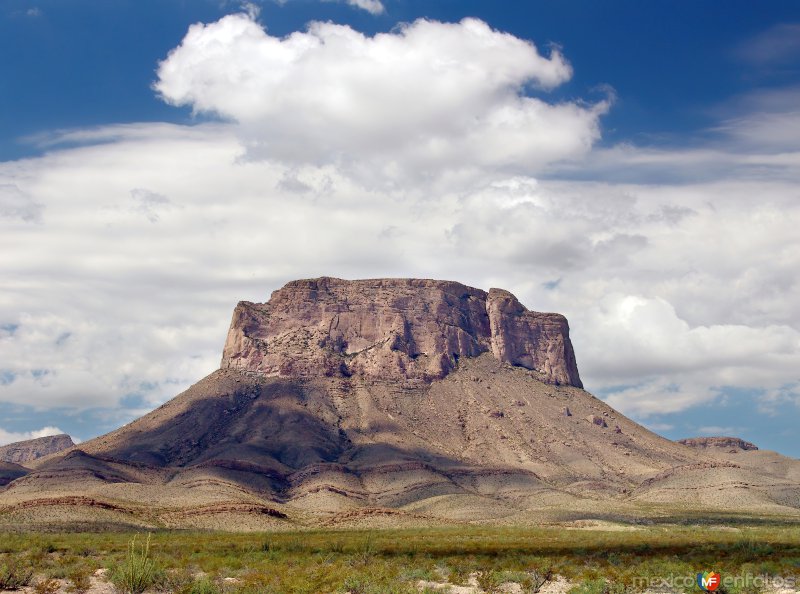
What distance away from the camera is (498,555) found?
7575 cm

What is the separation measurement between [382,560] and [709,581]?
85.8 ft

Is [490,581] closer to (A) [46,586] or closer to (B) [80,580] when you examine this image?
(B) [80,580]

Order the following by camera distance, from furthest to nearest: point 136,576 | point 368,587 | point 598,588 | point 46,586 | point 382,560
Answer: point 382,560 < point 46,586 < point 136,576 < point 368,587 < point 598,588

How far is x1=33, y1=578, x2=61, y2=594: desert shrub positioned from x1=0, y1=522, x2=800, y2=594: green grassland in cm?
31

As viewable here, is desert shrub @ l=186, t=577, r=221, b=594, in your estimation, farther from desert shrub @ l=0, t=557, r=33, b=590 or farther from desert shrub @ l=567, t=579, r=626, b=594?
desert shrub @ l=567, t=579, r=626, b=594

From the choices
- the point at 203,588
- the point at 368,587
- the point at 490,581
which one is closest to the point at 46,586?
the point at 203,588

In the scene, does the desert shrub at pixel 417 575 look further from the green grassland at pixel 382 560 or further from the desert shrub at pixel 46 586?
the desert shrub at pixel 46 586

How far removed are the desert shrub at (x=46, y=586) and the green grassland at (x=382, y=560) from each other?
310mm

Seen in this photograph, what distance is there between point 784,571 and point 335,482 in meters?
132

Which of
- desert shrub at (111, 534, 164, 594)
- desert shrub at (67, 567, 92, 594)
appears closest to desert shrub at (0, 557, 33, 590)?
desert shrub at (67, 567, 92, 594)

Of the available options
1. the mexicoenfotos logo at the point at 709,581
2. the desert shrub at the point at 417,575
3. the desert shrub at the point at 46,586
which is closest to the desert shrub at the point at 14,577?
the desert shrub at the point at 46,586

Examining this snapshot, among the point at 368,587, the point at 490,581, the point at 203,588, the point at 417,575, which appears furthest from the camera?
the point at 417,575

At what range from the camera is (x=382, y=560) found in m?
72.8

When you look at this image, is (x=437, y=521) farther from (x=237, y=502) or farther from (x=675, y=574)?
(x=675, y=574)
